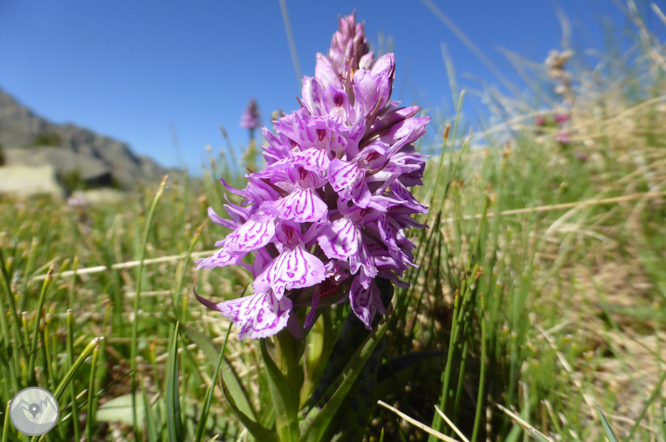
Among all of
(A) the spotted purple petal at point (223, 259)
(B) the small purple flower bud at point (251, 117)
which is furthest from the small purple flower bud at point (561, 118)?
(A) the spotted purple petal at point (223, 259)

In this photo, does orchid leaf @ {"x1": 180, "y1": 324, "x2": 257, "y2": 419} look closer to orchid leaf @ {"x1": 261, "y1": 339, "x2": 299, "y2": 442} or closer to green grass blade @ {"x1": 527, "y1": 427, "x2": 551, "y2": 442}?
orchid leaf @ {"x1": 261, "y1": 339, "x2": 299, "y2": 442}

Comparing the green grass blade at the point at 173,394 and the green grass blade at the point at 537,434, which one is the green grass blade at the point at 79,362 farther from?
the green grass blade at the point at 537,434

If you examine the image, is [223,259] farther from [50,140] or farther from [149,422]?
[50,140]

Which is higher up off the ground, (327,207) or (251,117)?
(251,117)

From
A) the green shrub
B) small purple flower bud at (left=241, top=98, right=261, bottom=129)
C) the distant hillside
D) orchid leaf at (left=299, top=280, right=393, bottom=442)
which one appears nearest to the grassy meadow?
orchid leaf at (left=299, top=280, right=393, bottom=442)

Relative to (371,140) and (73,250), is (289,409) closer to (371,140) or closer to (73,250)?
(371,140)

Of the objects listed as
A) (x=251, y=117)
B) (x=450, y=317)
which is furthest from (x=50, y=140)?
(x=450, y=317)

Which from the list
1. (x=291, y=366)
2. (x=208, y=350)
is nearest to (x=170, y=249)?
(x=208, y=350)
